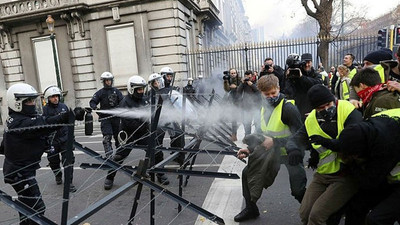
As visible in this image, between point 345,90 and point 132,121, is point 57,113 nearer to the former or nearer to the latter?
point 132,121

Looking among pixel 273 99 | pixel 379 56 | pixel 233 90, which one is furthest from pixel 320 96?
pixel 233 90

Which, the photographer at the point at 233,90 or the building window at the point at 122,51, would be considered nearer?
the photographer at the point at 233,90

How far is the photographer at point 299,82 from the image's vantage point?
16.7 ft

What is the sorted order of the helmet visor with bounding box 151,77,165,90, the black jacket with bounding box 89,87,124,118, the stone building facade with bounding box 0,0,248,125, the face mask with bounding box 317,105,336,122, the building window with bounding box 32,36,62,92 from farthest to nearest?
the building window with bounding box 32,36,62,92, the stone building facade with bounding box 0,0,248,125, the black jacket with bounding box 89,87,124,118, the helmet visor with bounding box 151,77,165,90, the face mask with bounding box 317,105,336,122

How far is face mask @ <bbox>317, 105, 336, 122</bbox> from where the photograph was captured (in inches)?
102

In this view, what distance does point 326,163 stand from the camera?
8.60 ft

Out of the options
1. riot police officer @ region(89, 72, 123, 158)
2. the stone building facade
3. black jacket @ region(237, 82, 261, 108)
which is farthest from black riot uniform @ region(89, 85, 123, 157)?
the stone building facade

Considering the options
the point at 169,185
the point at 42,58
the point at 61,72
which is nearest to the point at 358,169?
the point at 169,185

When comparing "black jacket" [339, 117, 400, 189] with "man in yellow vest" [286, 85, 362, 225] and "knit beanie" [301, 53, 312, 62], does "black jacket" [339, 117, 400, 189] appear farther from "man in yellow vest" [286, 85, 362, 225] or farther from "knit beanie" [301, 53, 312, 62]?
"knit beanie" [301, 53, 312, 62]

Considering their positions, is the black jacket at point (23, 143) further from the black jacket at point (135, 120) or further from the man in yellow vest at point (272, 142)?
the man in yellow vest at point (272, 142)

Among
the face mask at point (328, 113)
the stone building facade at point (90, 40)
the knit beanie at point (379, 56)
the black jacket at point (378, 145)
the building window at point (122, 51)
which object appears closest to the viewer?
the black jacket at point (378, 145)

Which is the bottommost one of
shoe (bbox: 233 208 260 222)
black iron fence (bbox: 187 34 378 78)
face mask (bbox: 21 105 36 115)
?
shoe (bbox: 233 208 260 222)

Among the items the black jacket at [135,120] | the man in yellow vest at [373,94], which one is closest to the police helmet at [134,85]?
the black jacket at [135,120]

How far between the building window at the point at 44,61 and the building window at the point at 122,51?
3642 millimetres
